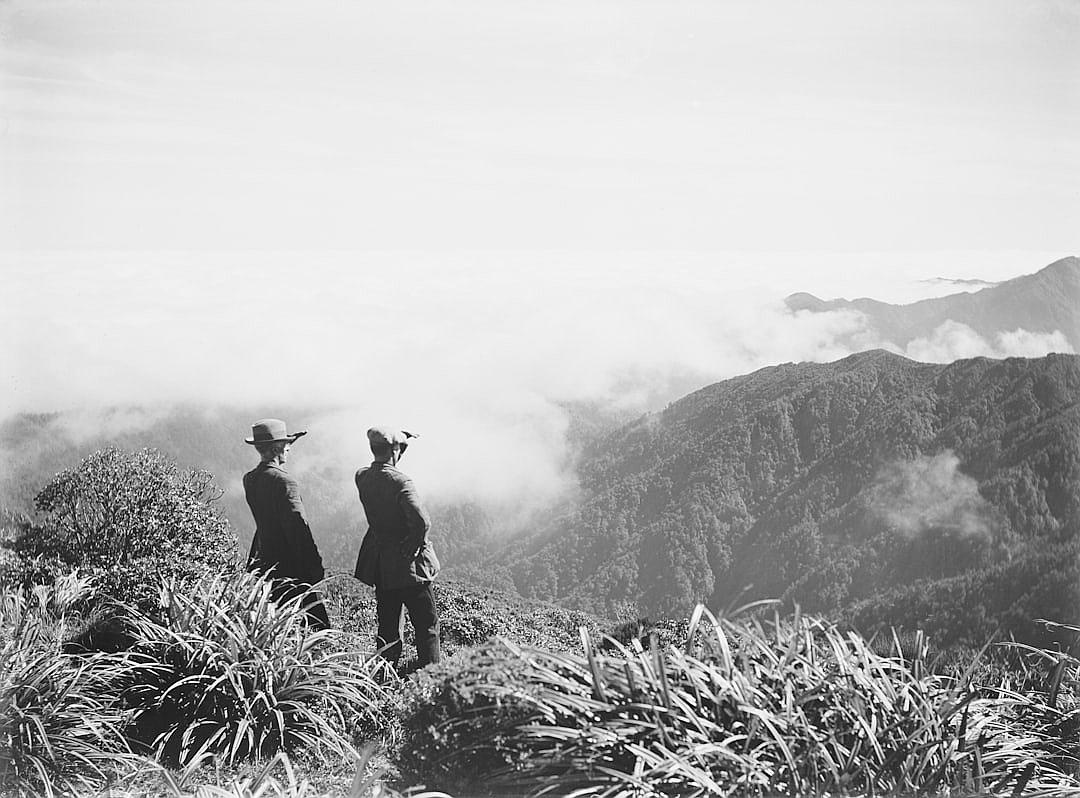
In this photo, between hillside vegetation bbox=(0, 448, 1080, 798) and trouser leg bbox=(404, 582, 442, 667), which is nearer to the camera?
hillside vegetation bbox=(0, 448, 1080, 798)

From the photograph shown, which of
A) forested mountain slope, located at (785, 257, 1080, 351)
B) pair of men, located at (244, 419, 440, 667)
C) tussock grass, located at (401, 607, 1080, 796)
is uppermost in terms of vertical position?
forested mountain slope, located at (785, 257, 1080, 351)

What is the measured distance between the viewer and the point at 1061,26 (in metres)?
6.05

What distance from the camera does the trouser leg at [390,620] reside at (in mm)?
4727

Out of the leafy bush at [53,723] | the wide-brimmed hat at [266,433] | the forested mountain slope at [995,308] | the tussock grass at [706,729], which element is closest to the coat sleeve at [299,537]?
the wide-brimmed hat at [266,433]

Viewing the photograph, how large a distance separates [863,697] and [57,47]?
5847 mm

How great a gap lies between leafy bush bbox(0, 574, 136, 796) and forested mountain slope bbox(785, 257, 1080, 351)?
5.43 m

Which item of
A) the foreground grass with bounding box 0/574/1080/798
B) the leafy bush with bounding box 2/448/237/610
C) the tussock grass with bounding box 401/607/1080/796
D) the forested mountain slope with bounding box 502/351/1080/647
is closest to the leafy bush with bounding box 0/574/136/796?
the foreground grass with bounding box 0/574/1080/798

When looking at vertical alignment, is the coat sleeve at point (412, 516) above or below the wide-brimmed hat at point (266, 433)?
below

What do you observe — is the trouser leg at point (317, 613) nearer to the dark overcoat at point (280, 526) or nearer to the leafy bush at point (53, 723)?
the dark overcoat at point (280, 526)

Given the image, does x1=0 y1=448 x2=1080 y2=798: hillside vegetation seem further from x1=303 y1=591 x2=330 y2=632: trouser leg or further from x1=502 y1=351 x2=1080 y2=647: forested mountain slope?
x1=502 y1=351 x2=1080 y2=647: forested mountain slope

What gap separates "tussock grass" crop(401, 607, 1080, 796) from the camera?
3.15 meters

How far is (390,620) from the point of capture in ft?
15.6

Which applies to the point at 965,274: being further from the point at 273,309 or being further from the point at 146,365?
the point at 146,365

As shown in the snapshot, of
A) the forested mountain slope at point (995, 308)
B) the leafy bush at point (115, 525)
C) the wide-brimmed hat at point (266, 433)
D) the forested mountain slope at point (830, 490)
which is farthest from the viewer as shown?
the forested mountain slope at point (995, 308)
